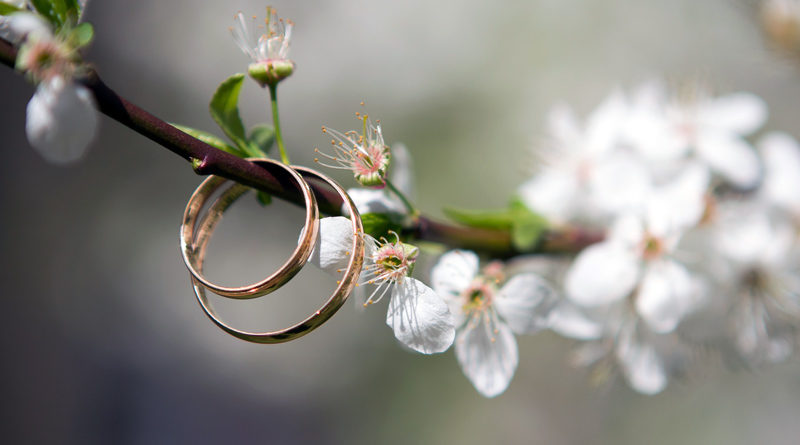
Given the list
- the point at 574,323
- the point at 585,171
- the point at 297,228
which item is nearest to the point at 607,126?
the point at 585,171

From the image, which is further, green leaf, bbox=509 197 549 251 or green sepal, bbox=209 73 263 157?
green leaf, bbox=509 197 549 251

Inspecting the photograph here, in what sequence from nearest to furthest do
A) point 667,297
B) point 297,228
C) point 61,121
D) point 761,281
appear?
1. point 61,121
2. point 667,297
3. point 761,281
4. point 297,228

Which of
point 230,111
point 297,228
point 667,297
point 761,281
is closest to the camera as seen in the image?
point 230,111

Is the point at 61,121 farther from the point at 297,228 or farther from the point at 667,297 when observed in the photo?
the point at 297,228

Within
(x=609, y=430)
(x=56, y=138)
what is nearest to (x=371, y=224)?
(x=56, y=138)

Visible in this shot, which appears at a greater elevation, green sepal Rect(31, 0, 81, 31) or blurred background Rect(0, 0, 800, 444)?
green sepal Rect(31, 0, 81, 31)

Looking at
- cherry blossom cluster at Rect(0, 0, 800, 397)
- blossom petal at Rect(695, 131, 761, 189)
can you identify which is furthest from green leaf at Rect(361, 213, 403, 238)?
blossom petal at Rect(695, 131, 761, 189)

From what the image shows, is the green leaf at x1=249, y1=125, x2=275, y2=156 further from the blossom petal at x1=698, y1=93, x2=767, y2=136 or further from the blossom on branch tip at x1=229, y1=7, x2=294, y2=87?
the blossom petal at x1=698, y1=93, x2=767, y2=136

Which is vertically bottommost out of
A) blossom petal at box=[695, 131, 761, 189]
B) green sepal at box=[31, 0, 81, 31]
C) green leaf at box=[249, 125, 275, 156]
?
blossom petal at box=[695, 131, 761, 189]
